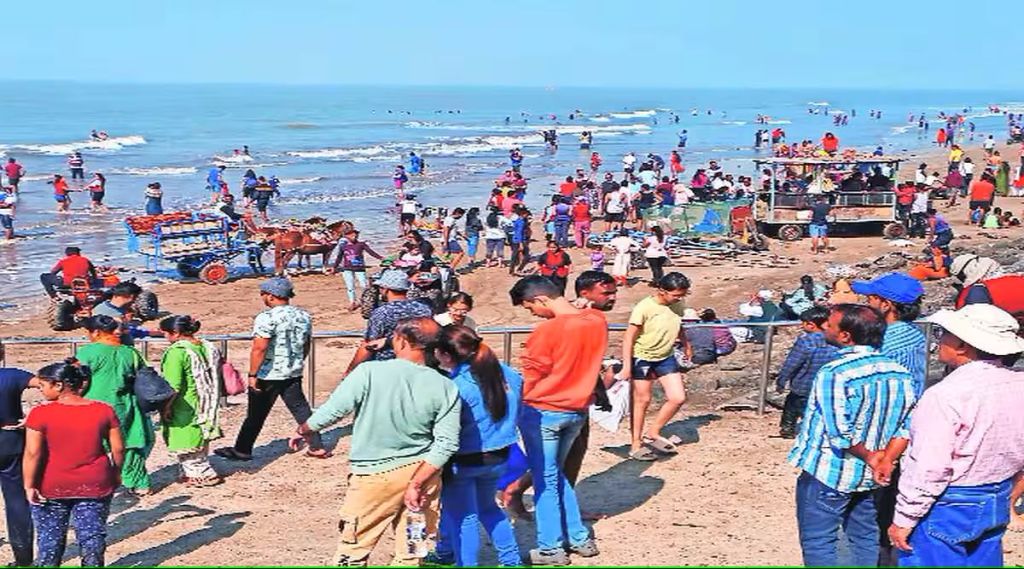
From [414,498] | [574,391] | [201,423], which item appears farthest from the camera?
[201,423]

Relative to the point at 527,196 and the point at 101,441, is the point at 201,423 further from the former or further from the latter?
the point at 527,196

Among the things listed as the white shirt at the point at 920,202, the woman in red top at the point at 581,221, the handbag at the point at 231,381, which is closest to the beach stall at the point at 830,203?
the white shirt at the point at 920,202

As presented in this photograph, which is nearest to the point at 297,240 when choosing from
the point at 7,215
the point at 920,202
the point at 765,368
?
the point at 7,215

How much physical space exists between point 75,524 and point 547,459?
2.47 metres

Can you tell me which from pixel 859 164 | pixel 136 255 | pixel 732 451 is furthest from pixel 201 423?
pixel 859 164

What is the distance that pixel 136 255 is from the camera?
23000mm

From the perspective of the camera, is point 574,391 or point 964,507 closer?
point 964,507

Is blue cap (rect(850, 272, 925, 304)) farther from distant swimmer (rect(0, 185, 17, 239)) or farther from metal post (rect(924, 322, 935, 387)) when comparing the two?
distant swimmer (rect(0, 185, 17, 239))

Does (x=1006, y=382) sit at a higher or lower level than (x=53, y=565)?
higher

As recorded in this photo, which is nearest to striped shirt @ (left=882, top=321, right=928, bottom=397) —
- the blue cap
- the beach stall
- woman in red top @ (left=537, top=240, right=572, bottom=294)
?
the blue cap

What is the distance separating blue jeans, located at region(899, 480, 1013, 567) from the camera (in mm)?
4023

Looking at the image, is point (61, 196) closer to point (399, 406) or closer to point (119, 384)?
point (119, 384)

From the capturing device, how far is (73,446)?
5281mm

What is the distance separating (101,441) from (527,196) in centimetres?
3040
